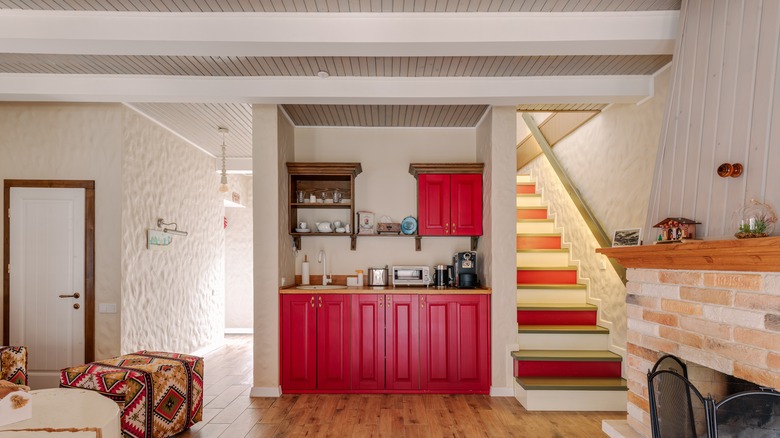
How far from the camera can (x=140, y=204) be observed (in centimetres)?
499

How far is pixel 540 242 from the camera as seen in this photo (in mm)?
5551

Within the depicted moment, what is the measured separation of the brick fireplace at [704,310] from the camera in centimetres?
191

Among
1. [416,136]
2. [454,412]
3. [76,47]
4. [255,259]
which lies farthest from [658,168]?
[76,47]

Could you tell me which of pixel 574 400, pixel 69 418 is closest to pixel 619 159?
pixel 574 400

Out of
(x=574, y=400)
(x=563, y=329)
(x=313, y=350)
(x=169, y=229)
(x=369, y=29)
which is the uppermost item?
(x=369, y=29)

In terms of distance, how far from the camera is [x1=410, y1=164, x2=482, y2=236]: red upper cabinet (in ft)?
15.9

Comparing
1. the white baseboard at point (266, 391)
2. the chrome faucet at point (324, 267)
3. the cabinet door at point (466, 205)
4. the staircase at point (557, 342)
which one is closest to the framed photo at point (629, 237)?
the staircase at point (557, 342)

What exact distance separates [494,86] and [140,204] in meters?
3.88

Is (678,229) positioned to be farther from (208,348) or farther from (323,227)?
(208,348)

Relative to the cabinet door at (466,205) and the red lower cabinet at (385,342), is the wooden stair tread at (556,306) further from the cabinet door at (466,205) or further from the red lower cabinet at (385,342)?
the red lower cabinet at (385,342)

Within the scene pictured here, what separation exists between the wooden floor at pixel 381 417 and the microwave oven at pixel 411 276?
3.71 feet

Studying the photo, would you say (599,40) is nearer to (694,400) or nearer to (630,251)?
(630,251)

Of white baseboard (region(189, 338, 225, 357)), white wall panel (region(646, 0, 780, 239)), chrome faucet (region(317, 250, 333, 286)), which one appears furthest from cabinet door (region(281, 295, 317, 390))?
white wall panel (region(646, 0, 780, 239))

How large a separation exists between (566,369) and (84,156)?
509 centimetres
